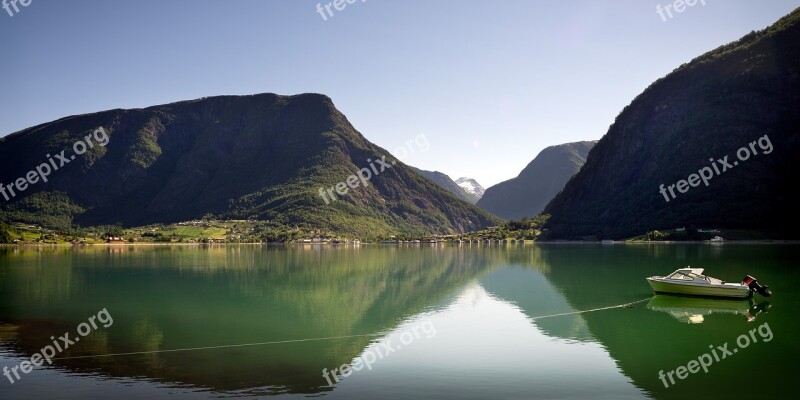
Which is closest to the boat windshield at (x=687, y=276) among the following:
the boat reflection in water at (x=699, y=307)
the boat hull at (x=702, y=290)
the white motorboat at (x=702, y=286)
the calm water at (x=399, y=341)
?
the white motorboat at (x=702, y=286)

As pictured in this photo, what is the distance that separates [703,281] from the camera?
1494 inches

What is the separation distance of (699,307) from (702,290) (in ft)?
11.0

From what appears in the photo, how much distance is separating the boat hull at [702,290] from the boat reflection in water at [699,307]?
35cm

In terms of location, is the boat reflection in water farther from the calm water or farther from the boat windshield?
the boat windshield

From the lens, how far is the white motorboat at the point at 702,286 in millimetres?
37000

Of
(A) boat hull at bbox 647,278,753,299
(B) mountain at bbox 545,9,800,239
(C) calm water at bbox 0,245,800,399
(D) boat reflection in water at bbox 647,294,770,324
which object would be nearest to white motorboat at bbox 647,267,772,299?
(A) boat hull at bbox 647,278,753,299

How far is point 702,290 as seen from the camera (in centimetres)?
3806

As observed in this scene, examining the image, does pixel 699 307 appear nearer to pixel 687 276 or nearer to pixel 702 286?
pixel 702 286

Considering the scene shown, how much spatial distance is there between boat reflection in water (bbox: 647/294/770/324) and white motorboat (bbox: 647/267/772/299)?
1.42ft

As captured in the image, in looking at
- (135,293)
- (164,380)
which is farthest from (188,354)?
(135,293)

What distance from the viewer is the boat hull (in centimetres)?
3688

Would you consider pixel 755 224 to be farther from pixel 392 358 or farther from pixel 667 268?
pixel 392 358

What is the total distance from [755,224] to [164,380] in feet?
568

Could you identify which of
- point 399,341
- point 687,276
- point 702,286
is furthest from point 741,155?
point 399,341
